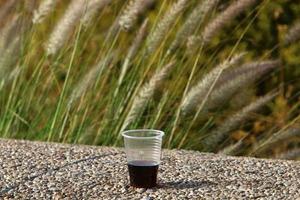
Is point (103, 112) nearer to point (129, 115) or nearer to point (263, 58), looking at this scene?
point (129, 115)

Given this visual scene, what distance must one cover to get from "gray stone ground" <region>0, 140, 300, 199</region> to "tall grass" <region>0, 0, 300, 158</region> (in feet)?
1.77

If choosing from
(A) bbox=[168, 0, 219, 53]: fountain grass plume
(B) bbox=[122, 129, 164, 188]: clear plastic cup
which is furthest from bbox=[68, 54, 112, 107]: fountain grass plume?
(B) bbox=[122, 129, 164, 188]: clear plastic cup

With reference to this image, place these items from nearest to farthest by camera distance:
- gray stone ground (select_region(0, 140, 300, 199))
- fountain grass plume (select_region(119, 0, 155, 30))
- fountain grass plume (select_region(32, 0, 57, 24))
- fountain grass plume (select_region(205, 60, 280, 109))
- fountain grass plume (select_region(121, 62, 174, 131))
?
gray stone ground (select_region(0, 140, 300, 199)) < fountain grass plume (select_region(121, 62, 174, 131)) < fountain grass plume (select_region(205, 60, 280, 109)) < fountain grass plume (select_region(119, 0, 155, 30)) < fountain grass plume (select_region(32, 0, 57, 24))

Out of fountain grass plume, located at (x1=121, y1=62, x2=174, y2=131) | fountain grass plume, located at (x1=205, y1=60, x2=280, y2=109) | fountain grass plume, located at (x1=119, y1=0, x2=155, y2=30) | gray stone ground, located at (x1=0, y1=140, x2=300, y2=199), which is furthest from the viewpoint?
fountain grass plume, located at (x1=119, y1=0, x2=155, y2=30)

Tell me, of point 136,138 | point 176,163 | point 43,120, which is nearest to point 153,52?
point 43,120

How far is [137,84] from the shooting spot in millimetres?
5199

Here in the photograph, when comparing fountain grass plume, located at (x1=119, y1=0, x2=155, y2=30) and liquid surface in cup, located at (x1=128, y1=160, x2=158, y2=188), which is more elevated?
fountain grass plume, located at (x1=119, y1=0, x2=155, y2=30)

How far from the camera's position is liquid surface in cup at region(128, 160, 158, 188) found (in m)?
3.67

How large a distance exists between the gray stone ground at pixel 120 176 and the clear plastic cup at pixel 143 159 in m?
0.04

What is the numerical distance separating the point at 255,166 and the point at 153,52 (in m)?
1.33

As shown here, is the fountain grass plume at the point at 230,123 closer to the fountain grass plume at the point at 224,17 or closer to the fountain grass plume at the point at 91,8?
the fountain grass plume at the point at 224,17

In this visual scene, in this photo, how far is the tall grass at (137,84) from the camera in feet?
16.2

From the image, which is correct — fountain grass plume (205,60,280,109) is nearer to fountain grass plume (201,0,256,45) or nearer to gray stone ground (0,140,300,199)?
fountain grass plume (201,0,256,45)

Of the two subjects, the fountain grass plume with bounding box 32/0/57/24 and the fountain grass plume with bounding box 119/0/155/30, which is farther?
the fountain grass plume with bounding box 32/0/57/24
